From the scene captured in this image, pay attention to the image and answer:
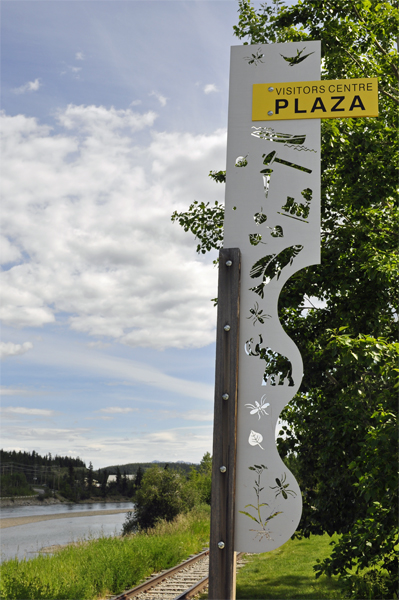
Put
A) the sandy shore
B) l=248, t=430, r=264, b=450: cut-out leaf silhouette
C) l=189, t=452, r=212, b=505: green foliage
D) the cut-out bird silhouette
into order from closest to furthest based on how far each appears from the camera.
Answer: l=248, t=430, r=264, b=450: cut-out leaf silhouette, the cut-out bird silhouette, l=189, t=452, r=212, b=505: green foliage, the sandy shore

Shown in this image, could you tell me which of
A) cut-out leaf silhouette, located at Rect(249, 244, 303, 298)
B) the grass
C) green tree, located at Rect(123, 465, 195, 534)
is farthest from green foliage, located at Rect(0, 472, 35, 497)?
cut-out leaf silhouette, located at Rect(249, 244, 303, 298)

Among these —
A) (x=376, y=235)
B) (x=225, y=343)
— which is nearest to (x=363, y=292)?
(x=376, y=235)

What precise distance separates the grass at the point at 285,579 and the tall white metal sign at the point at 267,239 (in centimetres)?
463

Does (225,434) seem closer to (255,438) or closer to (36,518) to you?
(255,438)

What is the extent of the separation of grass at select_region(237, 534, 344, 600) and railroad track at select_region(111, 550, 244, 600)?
719mm

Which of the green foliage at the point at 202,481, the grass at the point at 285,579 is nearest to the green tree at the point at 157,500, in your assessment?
the green foliage at the point at 202,481

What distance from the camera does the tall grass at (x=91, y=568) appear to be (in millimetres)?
7039

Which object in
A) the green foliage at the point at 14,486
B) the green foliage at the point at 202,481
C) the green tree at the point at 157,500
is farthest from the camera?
the green foliage at the point at 14,486

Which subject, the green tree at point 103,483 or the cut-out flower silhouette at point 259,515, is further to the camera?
the green tree at point 103,483

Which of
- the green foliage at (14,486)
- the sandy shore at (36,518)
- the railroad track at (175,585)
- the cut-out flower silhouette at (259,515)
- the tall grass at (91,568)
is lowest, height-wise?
the sandy shore at (36,518)

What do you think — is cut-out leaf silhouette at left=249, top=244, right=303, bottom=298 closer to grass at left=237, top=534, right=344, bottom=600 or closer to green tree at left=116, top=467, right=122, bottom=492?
grass at left=237, top=534, right=344, bottom=600

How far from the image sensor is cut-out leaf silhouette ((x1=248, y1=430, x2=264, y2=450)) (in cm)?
281

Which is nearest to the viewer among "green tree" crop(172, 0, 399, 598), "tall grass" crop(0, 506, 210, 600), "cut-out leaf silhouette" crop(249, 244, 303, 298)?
"cut-out leaf silhouette" crop(249, 244, 303, 298)

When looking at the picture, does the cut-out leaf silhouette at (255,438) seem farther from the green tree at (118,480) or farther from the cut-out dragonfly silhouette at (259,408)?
the green tree at (118,480)
